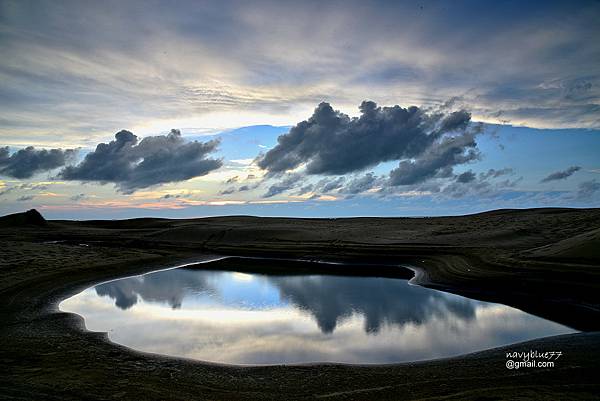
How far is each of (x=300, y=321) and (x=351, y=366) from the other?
7.23m

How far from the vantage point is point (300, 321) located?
65.7 ft

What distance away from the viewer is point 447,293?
25016 mm

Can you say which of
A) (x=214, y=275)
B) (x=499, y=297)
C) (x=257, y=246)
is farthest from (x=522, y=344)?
(x=257, y=246)

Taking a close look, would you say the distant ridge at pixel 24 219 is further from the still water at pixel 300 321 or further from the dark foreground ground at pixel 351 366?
the still water at pixel 300 321

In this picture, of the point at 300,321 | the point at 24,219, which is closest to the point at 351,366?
the point at 300,321

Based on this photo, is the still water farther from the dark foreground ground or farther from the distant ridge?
the distant ridge

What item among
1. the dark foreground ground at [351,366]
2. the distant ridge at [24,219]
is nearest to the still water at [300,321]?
the dark foreground ground at [351,366]

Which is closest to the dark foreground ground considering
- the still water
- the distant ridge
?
the still water

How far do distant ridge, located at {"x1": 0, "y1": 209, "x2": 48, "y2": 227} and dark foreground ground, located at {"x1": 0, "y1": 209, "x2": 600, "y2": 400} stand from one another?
147 feet

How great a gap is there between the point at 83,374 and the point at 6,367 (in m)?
2.37

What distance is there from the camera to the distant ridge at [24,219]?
7312cm

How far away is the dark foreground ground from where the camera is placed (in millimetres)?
10609

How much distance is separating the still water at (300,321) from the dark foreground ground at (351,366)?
4.53 ft

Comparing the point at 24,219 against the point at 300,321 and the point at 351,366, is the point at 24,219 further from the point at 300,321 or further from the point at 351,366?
the point at 351,366
